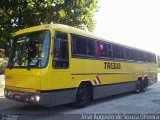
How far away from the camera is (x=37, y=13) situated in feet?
57.7

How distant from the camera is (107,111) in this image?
1143cm

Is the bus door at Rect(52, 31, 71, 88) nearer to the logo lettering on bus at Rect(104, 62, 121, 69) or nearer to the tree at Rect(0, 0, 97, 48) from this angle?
the logo lettering on bus at Rect(104, 62, 121, 69)

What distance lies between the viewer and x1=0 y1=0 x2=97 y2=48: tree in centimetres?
1532

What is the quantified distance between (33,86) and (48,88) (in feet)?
1.66

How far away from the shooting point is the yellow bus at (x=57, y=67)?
9.98 meters

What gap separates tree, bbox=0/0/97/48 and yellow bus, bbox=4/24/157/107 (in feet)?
11.1

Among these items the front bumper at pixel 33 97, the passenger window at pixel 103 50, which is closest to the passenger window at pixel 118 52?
the passenger window at pixel 103 50

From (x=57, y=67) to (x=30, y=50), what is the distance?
1141mm

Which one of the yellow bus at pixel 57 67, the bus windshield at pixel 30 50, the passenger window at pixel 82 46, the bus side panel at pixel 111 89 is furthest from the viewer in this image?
the bus side panel at pixel 111 89

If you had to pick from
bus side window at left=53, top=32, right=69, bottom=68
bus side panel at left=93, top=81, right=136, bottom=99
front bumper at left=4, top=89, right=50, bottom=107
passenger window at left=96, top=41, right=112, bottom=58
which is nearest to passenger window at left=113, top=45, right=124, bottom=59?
passenger window at left=96, top=41, right=112, bottom=58

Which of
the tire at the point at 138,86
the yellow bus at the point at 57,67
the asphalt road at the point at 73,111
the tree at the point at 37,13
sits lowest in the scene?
the asphalt road at the point at 73,111

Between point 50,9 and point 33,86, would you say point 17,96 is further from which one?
point 50,9

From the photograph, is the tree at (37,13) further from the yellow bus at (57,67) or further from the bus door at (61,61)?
the bus door at (61,61)

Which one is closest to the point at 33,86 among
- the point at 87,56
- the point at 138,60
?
the point at 87,56
